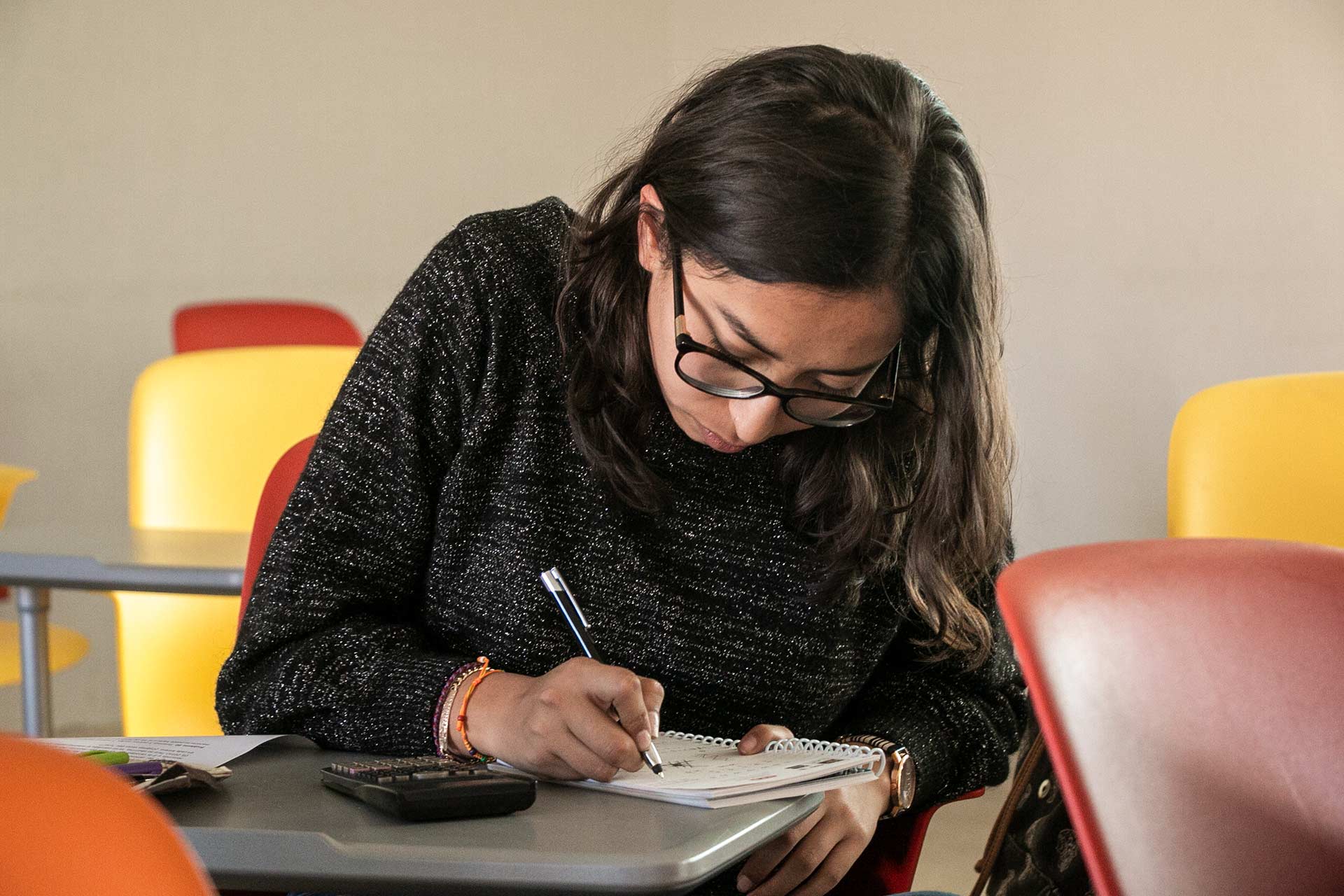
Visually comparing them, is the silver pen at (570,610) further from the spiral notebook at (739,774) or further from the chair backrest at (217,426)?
the chair backrest at (217,426)

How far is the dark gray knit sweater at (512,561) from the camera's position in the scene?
1180 millimetres

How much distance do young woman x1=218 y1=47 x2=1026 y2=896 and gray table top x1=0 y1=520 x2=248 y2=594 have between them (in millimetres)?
483

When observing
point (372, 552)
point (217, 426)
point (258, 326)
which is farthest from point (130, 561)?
point (258, 326)

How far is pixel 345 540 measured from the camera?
1.19 meters

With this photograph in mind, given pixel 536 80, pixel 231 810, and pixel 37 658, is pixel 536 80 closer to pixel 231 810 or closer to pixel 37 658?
pixel 37 658

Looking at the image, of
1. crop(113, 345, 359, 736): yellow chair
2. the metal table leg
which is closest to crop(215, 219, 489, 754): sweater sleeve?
crop(113, 345, 359, 736): yellow chair

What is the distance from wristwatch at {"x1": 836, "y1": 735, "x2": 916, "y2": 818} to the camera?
1.25m

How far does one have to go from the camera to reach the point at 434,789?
2.64 feet

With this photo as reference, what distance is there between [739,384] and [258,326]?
2700 mm

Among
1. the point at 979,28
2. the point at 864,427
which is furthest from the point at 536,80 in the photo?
the point at 864,427

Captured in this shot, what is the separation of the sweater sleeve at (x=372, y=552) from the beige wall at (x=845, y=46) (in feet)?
8.83

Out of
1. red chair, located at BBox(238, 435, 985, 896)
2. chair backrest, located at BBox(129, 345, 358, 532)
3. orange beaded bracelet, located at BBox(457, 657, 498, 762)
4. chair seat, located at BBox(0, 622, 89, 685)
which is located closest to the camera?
orange beaded bracelet, located at BBox(457, 657, 498, 762)

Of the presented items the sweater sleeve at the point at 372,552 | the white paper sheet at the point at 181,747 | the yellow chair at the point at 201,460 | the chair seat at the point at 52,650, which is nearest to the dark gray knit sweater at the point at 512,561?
the sweater sleeve at the point at 372,552

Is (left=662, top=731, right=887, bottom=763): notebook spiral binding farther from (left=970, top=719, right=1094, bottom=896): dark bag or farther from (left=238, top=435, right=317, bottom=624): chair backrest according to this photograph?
(left=238, top=435, right=317, bottom=624): chair backrest
